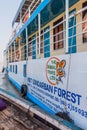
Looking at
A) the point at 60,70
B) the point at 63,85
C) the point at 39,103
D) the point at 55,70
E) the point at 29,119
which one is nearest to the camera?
the point at 63,85

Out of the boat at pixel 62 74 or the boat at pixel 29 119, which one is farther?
the boat at pixel 29 119

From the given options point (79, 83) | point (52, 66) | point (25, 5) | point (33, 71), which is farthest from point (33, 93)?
point (25, 5)

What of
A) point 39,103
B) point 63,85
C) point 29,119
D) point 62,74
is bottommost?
point 29,119

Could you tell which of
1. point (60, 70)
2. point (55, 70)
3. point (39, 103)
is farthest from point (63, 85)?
point (39, 103)

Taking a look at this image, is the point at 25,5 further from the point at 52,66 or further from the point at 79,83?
the point at 79,83

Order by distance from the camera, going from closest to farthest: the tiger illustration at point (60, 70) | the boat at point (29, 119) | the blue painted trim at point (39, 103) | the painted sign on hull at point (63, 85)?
the painted sign on hull at point (63, 85) → the boat at point (29, 119) → the tiger illustration at point (60, 70) → the blue painted trim at point (39, 103)

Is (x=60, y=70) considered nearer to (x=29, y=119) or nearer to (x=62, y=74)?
(x=62, y=74)

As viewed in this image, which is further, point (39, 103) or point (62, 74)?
point (39, 103)

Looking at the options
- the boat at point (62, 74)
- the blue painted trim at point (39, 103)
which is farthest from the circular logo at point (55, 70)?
the blue painted trim at point (39, 103)

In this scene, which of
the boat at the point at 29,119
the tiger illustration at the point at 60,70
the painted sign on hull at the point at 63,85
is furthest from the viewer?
the tiger illustration at the point at 60,70

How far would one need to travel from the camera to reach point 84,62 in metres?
3.60

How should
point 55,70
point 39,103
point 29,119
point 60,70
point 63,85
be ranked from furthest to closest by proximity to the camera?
point 39,103
point 29,119
point 55,70
point 60,70
point 63,85

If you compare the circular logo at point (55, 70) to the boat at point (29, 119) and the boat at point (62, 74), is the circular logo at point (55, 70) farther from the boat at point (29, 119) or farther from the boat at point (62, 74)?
the boat at point (29, 119)

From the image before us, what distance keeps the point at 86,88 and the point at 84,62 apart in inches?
17.4
